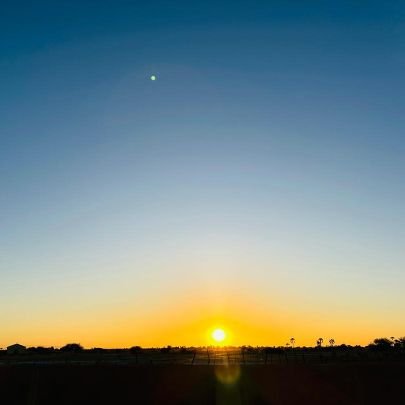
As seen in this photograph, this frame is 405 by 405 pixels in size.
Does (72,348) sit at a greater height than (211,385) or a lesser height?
greater

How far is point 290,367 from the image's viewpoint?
24.0m

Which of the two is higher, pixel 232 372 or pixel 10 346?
pixel 10 346

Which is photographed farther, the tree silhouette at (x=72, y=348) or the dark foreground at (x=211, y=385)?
the tree silhouette at (x=72, y=348)

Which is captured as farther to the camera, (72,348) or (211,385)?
(72,348)

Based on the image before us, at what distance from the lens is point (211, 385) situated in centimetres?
2364

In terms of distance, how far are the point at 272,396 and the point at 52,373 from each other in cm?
1024

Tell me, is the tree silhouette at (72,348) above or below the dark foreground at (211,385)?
above

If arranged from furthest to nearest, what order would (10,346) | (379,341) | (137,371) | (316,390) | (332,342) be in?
(332,342), (379,341), (10,346), (137,371), (316,390)

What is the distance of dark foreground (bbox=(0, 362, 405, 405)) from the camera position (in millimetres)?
23078

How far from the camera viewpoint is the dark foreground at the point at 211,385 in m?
23.1

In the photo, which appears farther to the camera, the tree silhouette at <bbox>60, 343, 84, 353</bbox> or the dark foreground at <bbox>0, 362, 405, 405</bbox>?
the tree silhouette at <bbox>60, 343, 84, 353</bbox>

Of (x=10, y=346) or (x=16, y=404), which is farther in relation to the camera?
(x=10, y=346)

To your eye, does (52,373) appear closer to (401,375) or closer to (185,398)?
(185,398)

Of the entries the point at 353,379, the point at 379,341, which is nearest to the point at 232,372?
the point at 353,379
